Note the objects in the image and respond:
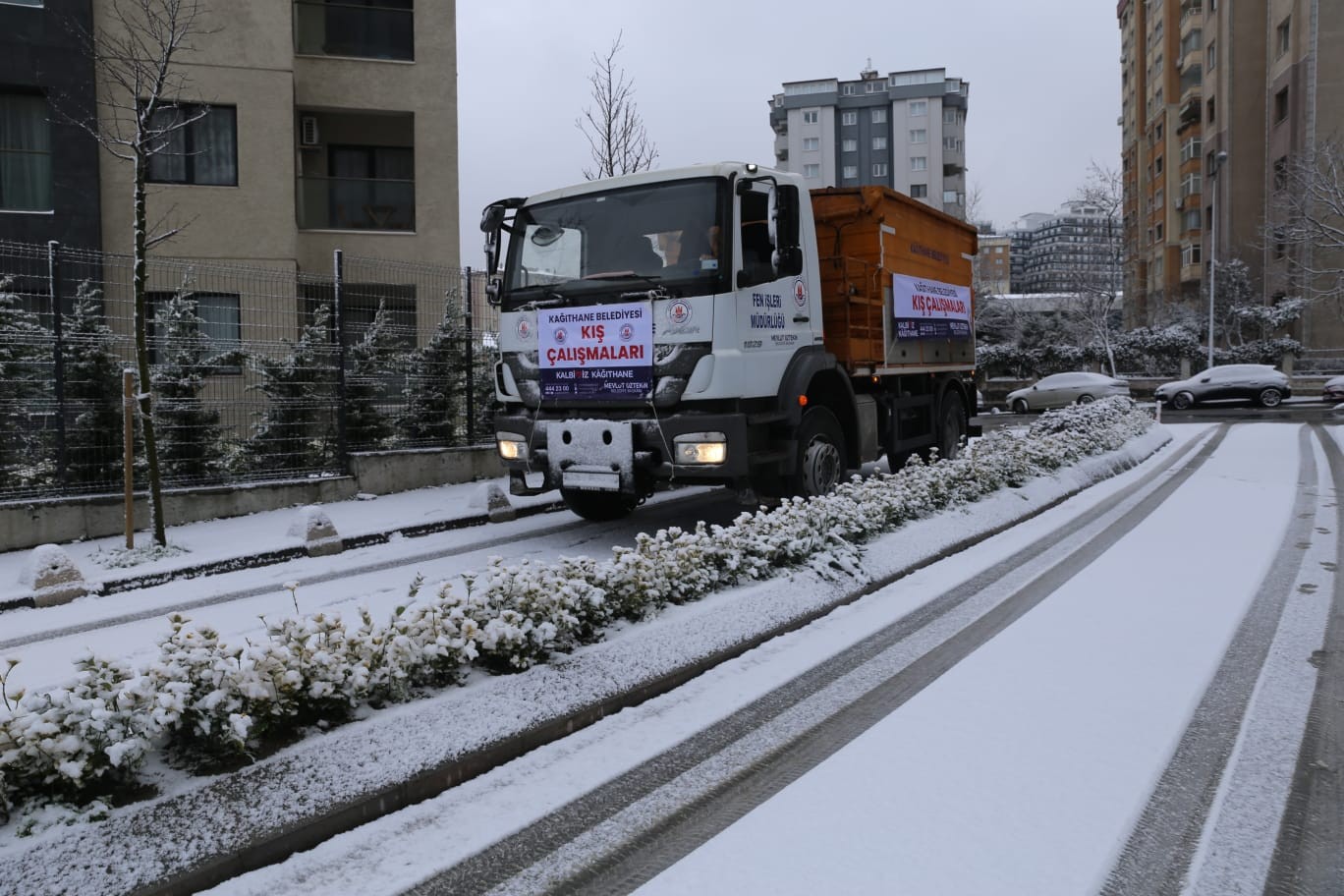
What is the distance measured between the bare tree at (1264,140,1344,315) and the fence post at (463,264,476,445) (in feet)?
73.2

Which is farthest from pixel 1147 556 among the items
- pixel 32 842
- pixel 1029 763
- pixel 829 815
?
pixel 32 842

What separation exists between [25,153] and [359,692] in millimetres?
16535

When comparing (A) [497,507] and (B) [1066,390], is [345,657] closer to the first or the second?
(A) [497,507]

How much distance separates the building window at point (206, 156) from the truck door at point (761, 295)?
40.9 feet

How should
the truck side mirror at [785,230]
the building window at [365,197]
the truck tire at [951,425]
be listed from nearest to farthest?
1. the truck side mirror at [785,230]
2. the truck tire at [951,425]
3. the building window at [365,197]

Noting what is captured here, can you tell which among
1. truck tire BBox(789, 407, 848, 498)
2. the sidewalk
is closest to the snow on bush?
truck tire BBox(789, 407, 848, 498)

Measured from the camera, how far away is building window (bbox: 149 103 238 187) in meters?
16.7

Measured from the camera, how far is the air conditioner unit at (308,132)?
18.5 meters

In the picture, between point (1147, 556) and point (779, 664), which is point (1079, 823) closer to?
point (779, 664)

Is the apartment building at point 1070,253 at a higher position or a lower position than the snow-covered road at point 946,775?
higher

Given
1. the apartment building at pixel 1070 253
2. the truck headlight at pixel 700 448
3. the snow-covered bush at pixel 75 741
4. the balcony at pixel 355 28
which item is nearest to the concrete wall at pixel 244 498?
the truck headlight at pixel 700 448

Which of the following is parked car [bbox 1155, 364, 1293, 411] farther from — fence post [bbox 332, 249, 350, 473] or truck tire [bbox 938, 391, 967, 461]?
fence post [bbox 332, 249, 350, 473]

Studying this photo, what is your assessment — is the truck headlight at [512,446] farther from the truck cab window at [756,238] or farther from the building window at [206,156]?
the building window at [206,156]

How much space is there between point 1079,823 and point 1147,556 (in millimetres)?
4874
